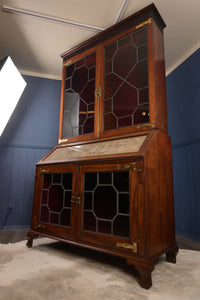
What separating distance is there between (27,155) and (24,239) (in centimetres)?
127

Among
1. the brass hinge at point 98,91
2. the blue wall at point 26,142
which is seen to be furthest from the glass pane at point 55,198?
the blue wall at point 26,142

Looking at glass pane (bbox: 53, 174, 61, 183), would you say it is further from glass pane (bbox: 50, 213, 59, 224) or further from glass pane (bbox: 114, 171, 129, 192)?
glass pane (bbox: 114, 171, 129, 192)

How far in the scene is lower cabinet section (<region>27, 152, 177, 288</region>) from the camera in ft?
4.11

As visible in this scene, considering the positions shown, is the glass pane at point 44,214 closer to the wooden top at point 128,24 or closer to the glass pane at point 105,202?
the glass pane at point 105,202

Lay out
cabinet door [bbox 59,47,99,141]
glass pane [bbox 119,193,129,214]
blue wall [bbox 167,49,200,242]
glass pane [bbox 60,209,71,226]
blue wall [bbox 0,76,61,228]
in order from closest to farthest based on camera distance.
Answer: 1. glass pane [bbox 119,193,129,214]
2. glass pane [bbox 60,209,71,226]
3. cabinet door [bbox 59,47,99,141]
4. blue wall [bbox 167,49,200,242]
5. blue wall [bbox 0,76,61,228]

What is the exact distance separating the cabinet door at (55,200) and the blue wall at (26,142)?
3.73 ft

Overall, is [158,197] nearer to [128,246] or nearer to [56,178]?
[128,246]

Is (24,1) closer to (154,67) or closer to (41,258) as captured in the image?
(154,67)

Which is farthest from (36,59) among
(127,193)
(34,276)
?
(34,276)

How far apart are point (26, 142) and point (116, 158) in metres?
2.13

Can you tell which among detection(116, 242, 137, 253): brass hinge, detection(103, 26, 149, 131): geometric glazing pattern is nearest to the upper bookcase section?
detection(103, 26, 149, 131): geometric glazing pattern

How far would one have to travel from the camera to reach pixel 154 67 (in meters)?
1.64

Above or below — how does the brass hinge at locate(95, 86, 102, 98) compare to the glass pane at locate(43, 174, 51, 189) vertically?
above

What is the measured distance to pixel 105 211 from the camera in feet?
4.83
